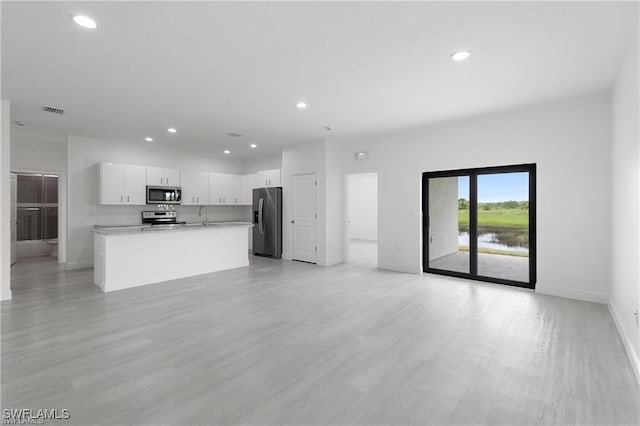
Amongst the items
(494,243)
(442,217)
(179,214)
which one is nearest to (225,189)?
(179,214)

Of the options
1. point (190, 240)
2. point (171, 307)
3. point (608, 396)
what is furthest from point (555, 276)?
point (190, 240)

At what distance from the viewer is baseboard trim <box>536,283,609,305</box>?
3977 millimetres

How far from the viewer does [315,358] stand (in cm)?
254

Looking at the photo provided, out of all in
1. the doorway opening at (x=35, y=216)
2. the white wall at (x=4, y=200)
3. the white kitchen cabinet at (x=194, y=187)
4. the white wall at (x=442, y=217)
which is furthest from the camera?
the white kitchen cabinet at (x=194, y=187)

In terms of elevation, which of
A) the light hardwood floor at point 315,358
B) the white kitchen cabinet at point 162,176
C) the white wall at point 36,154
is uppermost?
the white wall at point 36,154

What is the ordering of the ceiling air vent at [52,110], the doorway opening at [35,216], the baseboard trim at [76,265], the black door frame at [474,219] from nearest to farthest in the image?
the ceiling air vent at [52,110]
the black door frame at [474,219]
the baseboard trim at [76,265]
the doorway opening at [35,216]

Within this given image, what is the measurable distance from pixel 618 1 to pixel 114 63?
4.25 meters

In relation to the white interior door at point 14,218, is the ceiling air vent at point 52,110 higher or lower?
higher

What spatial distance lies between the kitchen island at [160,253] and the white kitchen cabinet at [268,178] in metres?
2.02

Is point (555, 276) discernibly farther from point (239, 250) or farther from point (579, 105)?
point (239, 250)

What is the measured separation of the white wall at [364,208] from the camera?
11.4m

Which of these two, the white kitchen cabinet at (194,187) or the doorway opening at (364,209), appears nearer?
the white kitchen cabinet at (194,187)

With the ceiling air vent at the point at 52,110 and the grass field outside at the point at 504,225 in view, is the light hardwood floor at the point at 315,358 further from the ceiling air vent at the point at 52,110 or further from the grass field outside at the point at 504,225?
the ceiling air vent at the point at 52,110

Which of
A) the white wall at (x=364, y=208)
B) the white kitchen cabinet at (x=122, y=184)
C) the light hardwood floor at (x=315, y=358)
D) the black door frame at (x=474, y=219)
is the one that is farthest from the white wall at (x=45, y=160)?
the white wall at (x=364, y=208)
